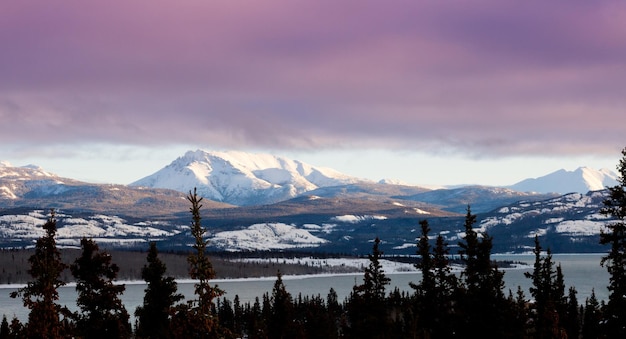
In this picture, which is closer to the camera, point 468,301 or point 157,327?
point 468,301

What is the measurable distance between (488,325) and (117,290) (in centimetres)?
2104

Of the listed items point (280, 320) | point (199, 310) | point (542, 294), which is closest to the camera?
point (199, 310)

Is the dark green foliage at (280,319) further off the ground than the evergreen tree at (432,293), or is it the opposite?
the evergreen tree at (432,293)

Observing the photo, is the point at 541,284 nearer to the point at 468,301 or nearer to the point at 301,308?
the point at 468,301

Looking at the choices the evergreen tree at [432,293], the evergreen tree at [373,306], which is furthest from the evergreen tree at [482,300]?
the evergreen tree at [373,306]

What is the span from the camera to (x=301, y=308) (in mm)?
191625

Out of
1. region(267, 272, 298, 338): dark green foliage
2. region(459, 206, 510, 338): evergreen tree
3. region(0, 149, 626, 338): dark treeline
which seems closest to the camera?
region(0, 149, 626, 338): dark treeline

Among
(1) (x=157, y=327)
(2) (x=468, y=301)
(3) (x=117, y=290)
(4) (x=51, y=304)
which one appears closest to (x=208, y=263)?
(4) (x=51, y=304)

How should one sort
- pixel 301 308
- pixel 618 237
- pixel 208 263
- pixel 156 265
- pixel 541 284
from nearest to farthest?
1. pixel 208 263
2. pixel 618 237
3. pixel 156 265
4. pixel 541 284
5. pixel 301 308

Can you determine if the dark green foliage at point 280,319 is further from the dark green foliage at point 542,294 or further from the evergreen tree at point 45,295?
the evergreen tree at point 45,295

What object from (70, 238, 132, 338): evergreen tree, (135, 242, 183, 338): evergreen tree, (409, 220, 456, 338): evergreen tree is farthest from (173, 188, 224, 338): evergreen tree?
(409, 220, 456, 338): evergreen tree

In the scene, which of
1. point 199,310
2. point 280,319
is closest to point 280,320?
point 280,319

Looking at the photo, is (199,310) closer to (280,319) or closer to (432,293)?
(432,293)

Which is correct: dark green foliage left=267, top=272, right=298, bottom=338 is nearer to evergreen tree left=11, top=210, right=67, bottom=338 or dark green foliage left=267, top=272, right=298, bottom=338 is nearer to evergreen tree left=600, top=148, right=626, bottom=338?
evergreen tree left=600, top=148, right=626, bottom=338
